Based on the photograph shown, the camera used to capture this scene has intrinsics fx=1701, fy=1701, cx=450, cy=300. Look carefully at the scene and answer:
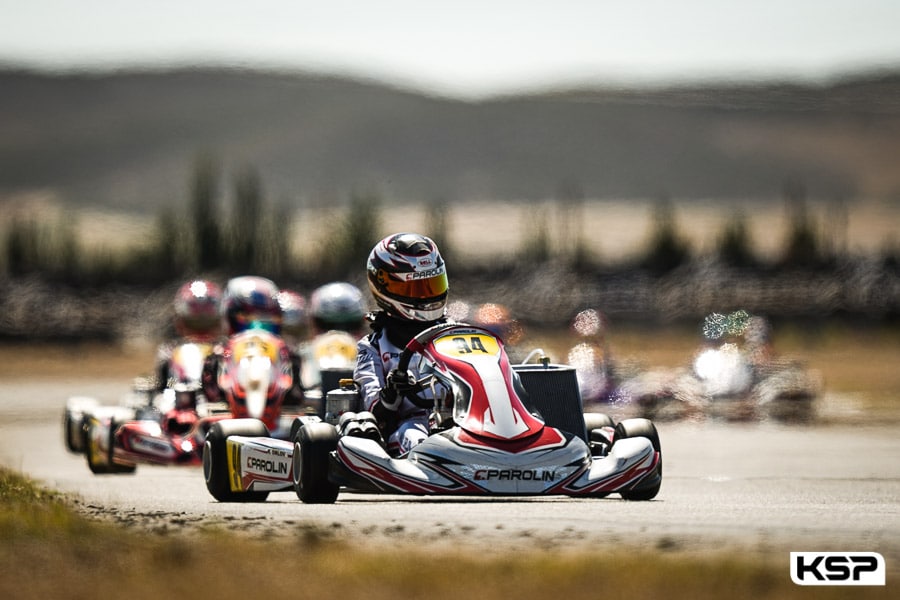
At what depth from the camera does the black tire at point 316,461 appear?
1041cm

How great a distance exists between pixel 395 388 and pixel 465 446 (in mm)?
983

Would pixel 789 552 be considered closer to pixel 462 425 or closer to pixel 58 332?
pixel 462 425

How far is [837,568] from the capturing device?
7277 mm

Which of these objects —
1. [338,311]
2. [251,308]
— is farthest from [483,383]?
[338,311]

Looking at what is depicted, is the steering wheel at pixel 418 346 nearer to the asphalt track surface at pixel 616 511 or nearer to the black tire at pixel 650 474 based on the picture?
the asphalt track surface at pixel 616 511

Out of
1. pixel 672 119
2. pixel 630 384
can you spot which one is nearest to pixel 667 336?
pixel 630 384

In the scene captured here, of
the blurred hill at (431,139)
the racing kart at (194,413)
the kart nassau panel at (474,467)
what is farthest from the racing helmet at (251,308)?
the blurred hill at (431,139)

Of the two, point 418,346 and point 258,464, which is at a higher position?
point 418,346

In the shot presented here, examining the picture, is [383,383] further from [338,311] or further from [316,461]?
[338,311]

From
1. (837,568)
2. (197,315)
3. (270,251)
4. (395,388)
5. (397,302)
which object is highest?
(270,251)

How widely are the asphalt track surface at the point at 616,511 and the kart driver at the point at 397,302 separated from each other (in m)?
0.86

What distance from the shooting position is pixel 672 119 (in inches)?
6658

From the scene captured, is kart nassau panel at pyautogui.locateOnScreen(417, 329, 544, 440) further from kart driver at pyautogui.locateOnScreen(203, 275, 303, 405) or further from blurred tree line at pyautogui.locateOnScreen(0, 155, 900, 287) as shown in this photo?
blurred tree line at pyautogui.locateOnScreen(0, 155, 900, 287)

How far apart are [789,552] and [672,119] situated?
537 feet
